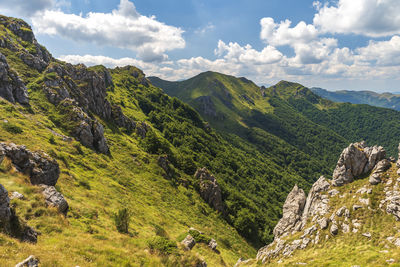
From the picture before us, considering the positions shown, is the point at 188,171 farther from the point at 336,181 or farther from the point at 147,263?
the point at 147,263

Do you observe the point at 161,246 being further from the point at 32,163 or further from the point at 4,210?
the point at 32,163

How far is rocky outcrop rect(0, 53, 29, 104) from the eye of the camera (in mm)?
54438

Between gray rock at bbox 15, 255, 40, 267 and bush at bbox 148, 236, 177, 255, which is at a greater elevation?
gray rock at bbox 15, 255, 40, 267

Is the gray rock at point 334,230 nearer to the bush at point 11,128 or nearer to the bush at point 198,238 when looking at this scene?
the bush at point 198,238

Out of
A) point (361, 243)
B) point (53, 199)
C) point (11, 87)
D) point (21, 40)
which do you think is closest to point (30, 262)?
point (53, 199)

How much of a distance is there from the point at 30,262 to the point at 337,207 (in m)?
38.4

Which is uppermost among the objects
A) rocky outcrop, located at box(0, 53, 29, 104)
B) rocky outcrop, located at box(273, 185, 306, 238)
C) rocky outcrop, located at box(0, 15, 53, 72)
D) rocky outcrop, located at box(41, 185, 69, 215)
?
rocky outcrop, located at box(0, 15, 53, 72)

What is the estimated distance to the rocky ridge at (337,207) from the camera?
2711 centimetres

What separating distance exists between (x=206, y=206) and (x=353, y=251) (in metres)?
51.2

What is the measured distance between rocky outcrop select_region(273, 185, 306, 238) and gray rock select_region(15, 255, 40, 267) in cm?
3715

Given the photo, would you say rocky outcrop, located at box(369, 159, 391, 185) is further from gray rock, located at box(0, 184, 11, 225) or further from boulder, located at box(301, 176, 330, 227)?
gray rock, located at box(0, 184, 11, 225)

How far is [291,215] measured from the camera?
39906 mm

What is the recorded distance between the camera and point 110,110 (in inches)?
3789

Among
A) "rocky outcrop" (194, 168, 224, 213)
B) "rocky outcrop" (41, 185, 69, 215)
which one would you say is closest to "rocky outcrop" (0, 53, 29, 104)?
"rocky outcrop" (41, 185, 69, 215)
